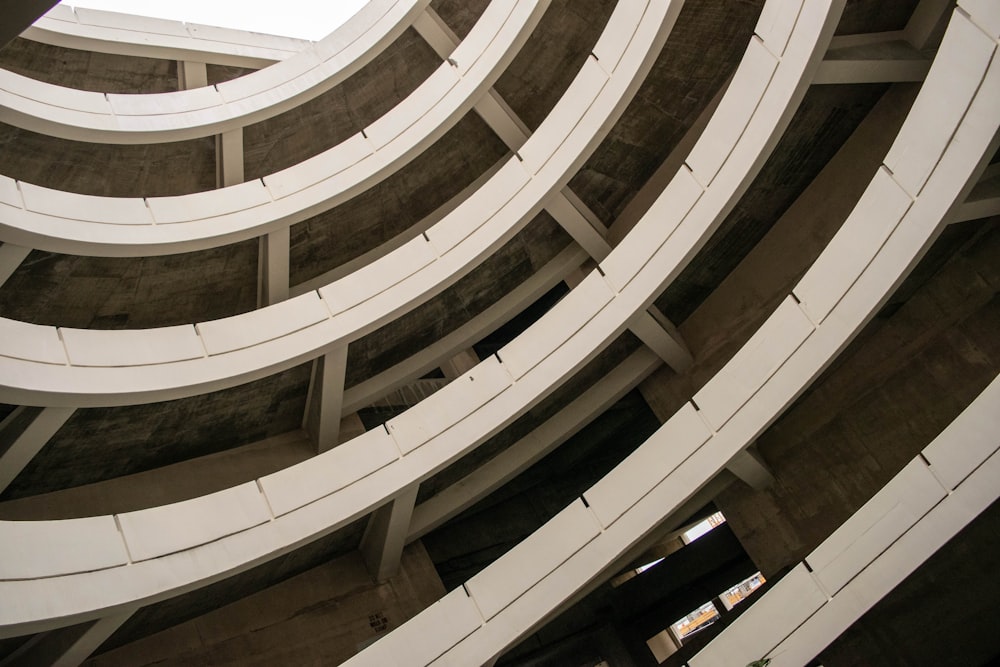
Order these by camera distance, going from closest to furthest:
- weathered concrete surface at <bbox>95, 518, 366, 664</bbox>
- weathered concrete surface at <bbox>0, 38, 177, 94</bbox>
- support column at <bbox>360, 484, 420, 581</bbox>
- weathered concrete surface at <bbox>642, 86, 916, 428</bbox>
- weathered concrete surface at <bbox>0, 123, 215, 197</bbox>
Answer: weathered concrete surface at <bbox>95, 518, 366, 664</bbox>, weathered concrete surface at <bbox>642, 86, 916, 428</bbox>, support column at <bbox>360, 484, 420, 581</bbox>, weathered concrete surface at <bbox>0, 123, 215, 197</bbox>, weathered concrete surface at <bbox>0, 38, 177, 94</bbox>

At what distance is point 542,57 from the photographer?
16312 mm

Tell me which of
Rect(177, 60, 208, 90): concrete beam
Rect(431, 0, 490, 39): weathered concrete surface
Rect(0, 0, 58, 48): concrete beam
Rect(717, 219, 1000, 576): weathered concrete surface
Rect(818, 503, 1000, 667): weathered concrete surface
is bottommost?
Rect(818, 503, 1000, 667): weathered concrete surface

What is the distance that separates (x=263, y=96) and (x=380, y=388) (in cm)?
627

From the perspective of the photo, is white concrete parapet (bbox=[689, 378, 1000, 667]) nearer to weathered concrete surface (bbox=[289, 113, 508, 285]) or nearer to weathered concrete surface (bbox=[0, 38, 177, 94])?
weathered concrete surface (bbox=[289, 113, 508, 285])

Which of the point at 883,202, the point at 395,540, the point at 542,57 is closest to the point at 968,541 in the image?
the point at 883,202

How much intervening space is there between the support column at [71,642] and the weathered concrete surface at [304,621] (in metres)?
1.23

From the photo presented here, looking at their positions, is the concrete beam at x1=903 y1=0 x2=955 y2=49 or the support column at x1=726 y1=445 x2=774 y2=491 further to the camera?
the support column at x1=726 y1=445 x2=774 y2=491

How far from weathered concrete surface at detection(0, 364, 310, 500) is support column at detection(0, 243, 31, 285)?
250 centimetres

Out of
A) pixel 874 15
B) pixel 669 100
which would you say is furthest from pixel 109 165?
pixel 874 15

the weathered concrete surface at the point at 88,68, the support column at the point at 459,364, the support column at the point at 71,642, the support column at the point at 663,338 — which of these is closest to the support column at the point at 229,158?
the weathered concrete surface at the point at 88,68

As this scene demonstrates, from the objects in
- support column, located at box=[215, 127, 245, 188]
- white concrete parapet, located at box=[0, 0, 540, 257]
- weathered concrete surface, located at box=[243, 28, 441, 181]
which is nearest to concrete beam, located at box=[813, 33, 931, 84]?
white concrete parapet, located at box=[0, 0, 540, 257]

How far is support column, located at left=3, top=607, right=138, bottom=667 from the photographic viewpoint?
10.7m

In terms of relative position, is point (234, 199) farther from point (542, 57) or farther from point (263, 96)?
point (542, 57)

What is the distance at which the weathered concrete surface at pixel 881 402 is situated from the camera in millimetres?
12445
